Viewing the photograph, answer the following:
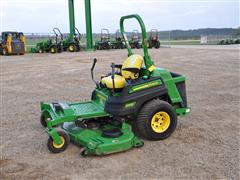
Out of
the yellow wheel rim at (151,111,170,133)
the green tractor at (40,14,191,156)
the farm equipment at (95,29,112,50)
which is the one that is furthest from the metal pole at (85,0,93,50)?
the yellow wheel rim at (151,111,170,133)

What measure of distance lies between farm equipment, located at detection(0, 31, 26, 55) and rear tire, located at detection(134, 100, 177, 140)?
61.0ft

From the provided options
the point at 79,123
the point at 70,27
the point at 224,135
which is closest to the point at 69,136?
the point at 79,123

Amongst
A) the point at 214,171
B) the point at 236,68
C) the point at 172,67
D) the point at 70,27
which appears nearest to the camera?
the point at 214,171

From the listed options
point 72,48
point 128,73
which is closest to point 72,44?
point 72,48

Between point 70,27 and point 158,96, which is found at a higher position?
point 70,27

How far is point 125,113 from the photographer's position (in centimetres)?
416

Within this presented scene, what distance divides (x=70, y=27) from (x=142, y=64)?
21.1 metres

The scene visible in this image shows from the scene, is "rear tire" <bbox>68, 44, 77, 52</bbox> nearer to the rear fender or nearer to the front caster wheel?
the rear fender

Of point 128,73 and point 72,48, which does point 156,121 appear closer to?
point 128,73

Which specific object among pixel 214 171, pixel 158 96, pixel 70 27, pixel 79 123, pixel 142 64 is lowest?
pixel 214 171

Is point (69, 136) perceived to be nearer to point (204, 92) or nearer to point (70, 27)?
point (204, 92)

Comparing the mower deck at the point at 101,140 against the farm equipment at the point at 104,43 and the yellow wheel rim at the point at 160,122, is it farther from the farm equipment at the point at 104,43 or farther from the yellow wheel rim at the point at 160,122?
the farm equipment at the point at 104,43

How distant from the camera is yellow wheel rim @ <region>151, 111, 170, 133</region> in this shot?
433 cm

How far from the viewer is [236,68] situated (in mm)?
11461
